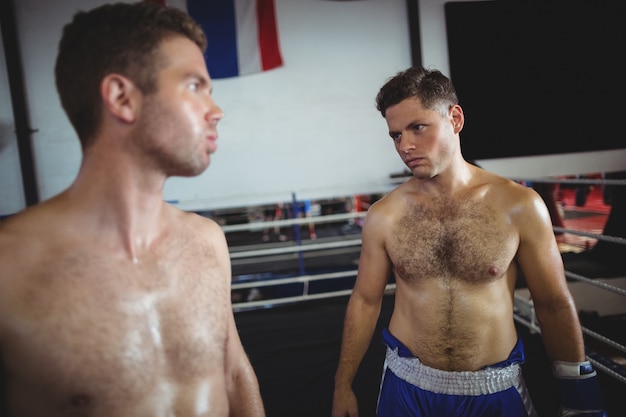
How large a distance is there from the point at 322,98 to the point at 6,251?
355 centimetres

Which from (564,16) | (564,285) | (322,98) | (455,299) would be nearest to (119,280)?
(455,299)

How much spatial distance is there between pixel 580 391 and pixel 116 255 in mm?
1550

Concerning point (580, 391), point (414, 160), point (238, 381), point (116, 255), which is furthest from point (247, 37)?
point (580, 391)

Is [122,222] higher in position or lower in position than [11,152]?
lower

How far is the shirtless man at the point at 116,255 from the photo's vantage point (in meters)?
0.78

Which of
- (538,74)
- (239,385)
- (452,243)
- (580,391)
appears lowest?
(580,391)

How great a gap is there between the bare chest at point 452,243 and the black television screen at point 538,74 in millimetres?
2732

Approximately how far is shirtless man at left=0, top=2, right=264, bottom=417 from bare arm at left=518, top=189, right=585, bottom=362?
1.15 m

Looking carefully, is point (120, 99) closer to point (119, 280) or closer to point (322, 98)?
point (119, 280)

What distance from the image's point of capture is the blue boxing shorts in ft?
4.43

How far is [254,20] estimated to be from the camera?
3.81 m

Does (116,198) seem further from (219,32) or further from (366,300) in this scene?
(219,32)

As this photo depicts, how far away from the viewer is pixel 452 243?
1.46 m

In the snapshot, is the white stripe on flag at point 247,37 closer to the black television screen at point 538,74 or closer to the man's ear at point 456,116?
the black television screen at point 538,74
